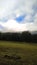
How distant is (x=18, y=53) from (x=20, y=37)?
0.31 m

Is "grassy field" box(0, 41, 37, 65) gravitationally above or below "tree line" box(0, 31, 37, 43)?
below

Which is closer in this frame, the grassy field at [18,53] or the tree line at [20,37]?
the grassy field at [18,53]

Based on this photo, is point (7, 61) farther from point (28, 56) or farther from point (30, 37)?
point (30, 37)

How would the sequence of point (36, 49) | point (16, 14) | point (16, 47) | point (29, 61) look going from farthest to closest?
point (16, 14), point (16, 47), point (36, 49), point (29, 61)

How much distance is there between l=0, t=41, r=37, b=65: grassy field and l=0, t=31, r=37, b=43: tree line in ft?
0.26

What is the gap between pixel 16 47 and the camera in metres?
2.29

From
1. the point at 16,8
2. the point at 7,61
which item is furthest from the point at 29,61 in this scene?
the point at 16,8

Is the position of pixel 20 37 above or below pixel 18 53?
above

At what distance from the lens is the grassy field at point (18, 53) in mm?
2027

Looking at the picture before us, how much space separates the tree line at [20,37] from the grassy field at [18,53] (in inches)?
3.2

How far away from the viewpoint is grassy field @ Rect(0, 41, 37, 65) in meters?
2.03

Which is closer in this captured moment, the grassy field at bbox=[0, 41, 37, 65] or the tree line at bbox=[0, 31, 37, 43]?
the grassy field at bbox=[0, 41, 37, 65]

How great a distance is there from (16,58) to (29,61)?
272 millimetres

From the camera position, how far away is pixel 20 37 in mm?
2330
